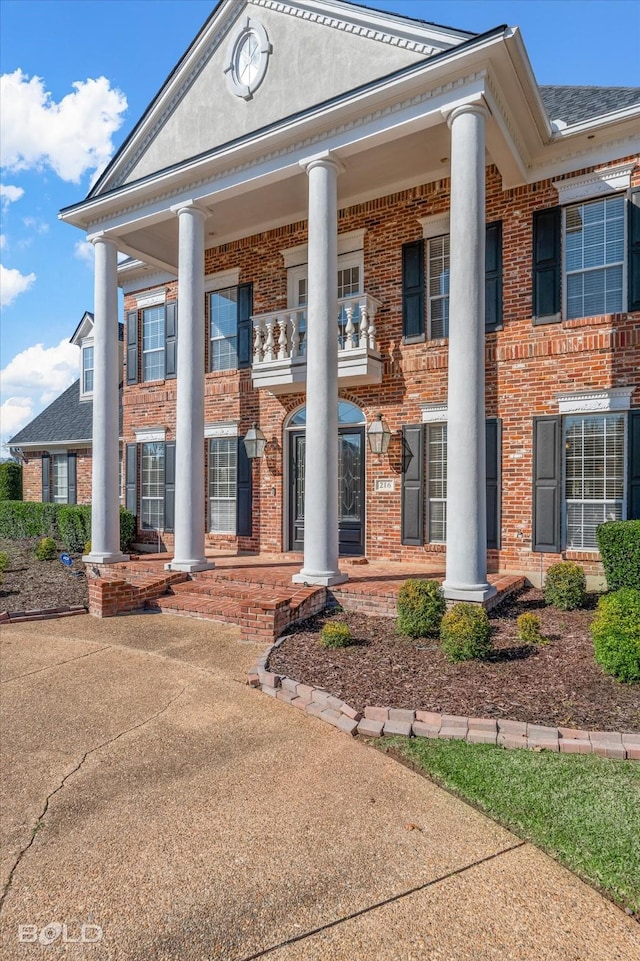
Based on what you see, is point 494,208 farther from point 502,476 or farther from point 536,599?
point 536,599

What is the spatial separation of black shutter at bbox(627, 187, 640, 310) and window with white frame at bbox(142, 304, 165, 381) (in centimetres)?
1010

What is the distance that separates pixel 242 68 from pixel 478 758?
10.8 meters

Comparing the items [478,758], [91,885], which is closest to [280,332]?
[478,758]

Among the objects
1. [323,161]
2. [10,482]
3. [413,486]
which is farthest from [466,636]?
[10,482]

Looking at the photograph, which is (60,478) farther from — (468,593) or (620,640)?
(620,640)

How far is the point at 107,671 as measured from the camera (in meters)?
5.90

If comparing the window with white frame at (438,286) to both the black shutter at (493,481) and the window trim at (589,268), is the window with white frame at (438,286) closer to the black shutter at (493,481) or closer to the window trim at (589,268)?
the window trim at (589,268)

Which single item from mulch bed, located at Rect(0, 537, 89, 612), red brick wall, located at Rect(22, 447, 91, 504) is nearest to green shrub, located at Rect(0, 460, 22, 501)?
red brick wall, located at Rect(22, 447, 91, 504)

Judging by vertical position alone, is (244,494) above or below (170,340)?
below

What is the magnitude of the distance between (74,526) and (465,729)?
1195cm

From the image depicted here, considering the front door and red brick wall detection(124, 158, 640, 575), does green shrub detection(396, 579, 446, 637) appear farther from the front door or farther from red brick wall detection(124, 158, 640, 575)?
the front door

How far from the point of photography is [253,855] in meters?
2.89

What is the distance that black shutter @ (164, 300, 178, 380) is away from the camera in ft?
43.5

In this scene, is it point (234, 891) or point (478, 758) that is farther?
point (478, 758)
